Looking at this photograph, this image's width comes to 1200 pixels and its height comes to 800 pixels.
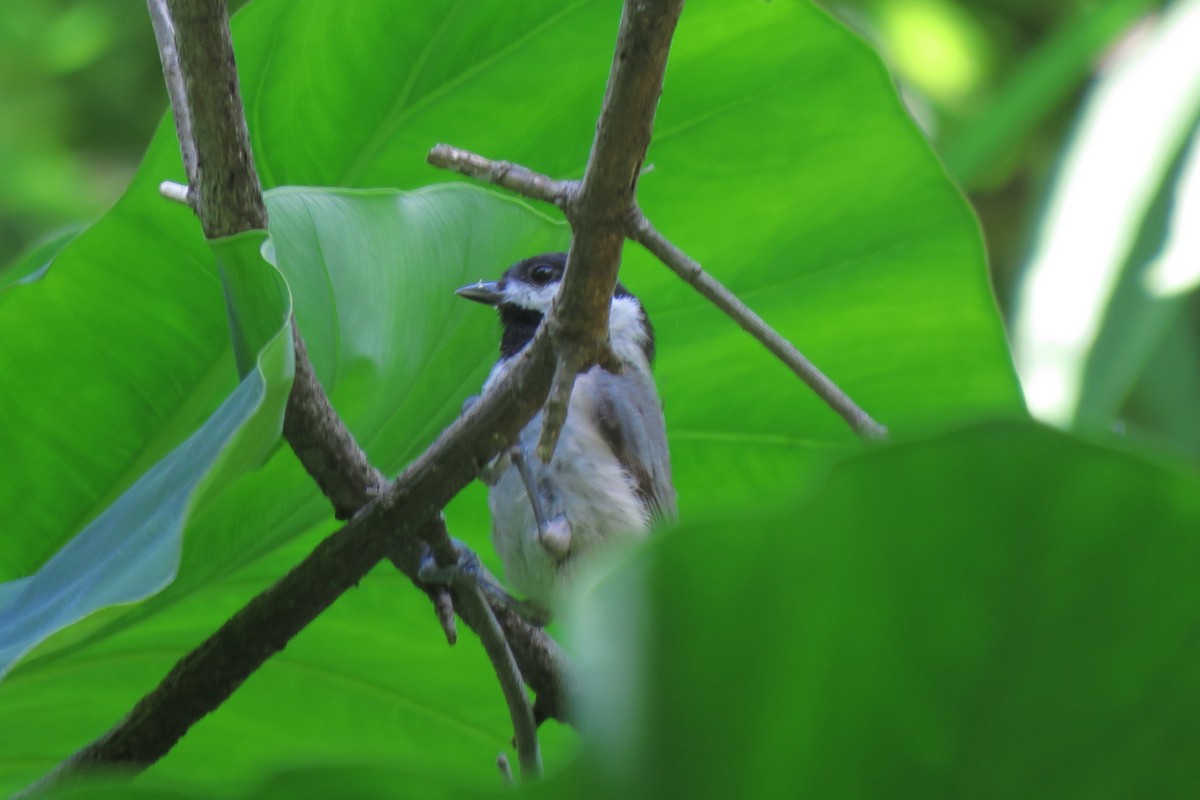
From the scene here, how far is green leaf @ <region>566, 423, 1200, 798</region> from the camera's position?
0.26 m

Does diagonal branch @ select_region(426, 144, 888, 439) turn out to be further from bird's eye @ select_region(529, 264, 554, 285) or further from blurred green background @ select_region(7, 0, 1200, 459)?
bird's eye @ select_region(529, 264, 554, 285)

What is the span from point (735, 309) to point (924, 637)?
1.05 ft

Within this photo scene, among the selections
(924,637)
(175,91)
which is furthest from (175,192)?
(924,637)

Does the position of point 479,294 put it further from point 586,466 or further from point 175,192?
point 586,466

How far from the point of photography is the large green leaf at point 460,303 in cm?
79

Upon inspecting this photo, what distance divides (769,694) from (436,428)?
1.77ft

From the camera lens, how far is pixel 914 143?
90cm

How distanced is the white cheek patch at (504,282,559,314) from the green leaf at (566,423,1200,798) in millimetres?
916

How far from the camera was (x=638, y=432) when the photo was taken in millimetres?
1241

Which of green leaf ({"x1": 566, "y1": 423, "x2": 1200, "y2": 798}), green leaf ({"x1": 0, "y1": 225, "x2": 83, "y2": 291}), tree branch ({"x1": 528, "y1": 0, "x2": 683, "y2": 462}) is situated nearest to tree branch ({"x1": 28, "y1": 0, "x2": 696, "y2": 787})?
tree branch ({"x1": 528, "y1": 0, "x2": 683, "y2": 462})

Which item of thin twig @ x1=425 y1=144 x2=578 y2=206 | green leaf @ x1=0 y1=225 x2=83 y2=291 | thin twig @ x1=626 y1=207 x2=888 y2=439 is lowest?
green leaf @ x1=0 y1=225 x2=83 y2=291

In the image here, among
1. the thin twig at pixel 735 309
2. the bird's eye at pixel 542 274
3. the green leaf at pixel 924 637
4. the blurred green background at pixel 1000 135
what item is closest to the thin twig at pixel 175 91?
the thin twig at pixel 735 309

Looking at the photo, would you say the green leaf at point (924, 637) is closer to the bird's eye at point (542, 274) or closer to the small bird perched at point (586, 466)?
the small bird perched at point (586, 466)

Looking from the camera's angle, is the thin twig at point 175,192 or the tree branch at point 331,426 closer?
the tree branch at point 331,426
